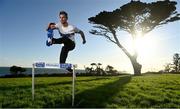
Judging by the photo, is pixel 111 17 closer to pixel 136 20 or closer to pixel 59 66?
pixel 136 20

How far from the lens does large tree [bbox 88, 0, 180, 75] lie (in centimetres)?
3378

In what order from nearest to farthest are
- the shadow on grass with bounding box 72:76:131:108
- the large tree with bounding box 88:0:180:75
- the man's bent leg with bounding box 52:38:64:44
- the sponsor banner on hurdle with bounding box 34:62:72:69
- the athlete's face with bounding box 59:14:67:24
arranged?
the sponsor banner on hurdle with bounding box 34:62:72:69 → the shadow on grass with bounding box 72:76:131:108 → the man's bent leg with bounding box 52:38:64:44 → the athlete's face with bounding box 59:14:67:24 → the large tree with bounding box 88:0:180:75

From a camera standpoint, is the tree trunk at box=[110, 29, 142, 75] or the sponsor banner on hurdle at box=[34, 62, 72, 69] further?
the tree trunk at box=[110, 29, 142, 75]

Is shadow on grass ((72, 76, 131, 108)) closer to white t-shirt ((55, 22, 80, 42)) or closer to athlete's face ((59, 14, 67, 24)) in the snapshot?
white t-shirt ((55, 22, 80, 42))

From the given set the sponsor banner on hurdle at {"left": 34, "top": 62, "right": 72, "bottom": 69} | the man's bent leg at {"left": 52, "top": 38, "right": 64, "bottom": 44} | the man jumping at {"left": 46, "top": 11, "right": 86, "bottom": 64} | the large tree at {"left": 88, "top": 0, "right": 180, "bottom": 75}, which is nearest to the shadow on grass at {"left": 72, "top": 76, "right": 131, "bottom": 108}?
the sponsor banner on hurdle at {"left": 34, "top": 62, "right": 72, "bottom": 69}

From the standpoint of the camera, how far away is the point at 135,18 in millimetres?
34625

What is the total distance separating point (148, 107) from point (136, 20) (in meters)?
24.4

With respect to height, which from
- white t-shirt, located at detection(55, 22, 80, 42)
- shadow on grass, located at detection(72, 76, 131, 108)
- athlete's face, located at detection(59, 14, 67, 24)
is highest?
athlete's face, located at detection(59, 14, 67, 24)

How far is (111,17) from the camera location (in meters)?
35.0

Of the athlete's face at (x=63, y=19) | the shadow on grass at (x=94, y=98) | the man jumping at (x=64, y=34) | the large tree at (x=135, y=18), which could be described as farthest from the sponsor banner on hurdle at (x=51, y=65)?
the large tree at (x=135, y=18)

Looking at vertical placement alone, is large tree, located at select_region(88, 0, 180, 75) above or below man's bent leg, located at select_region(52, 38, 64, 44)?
above

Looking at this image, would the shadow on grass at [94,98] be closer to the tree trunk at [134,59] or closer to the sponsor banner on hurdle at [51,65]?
the sponsor banner on hurdle at [51,65]

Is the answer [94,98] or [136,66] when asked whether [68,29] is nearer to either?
[94,98]

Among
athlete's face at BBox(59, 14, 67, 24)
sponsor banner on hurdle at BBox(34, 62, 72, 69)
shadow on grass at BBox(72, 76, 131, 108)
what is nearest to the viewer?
sponsor banner on hurdle at BBox(34, 62, 72, 69)
